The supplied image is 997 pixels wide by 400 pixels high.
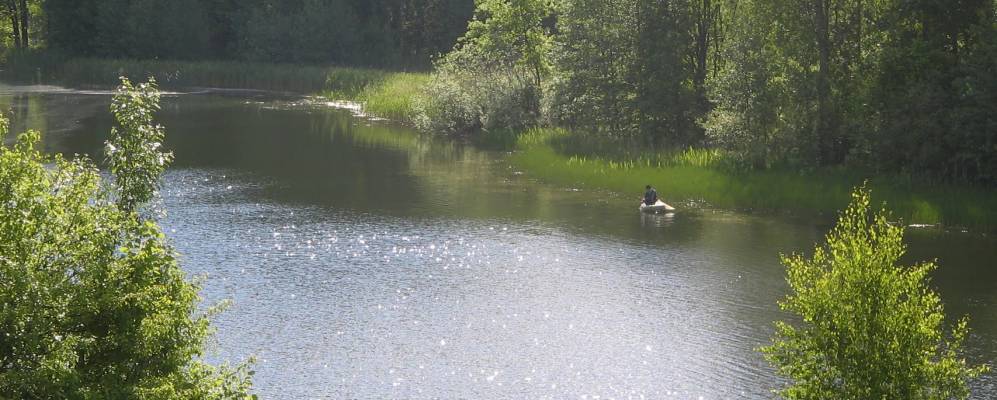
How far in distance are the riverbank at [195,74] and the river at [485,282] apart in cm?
4268

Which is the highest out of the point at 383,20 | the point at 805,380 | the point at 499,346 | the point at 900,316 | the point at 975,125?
the point at 383,20

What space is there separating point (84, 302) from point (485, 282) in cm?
1733

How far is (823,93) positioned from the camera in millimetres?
44062

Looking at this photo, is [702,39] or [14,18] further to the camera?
[14,18]

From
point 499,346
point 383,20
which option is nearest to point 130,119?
point 499,346

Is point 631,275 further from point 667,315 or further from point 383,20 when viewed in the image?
point 383,20

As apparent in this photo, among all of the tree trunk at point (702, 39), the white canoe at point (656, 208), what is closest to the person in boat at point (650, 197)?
the white canoe at point (656, 208)

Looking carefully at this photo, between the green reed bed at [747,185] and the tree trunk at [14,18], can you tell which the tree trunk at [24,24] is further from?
the green reed bed at [747,185]

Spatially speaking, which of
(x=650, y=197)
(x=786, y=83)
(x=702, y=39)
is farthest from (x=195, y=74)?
(x=650, y=197)

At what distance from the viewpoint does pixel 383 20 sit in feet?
402

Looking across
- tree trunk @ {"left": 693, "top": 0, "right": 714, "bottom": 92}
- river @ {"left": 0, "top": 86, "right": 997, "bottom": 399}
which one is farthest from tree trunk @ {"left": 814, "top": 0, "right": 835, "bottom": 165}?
tree trunk @ {"left": 693, "top": 0, "right": 714, "bottom": 92}

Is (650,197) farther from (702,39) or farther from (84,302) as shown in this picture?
(84,302)

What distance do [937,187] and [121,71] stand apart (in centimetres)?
7524

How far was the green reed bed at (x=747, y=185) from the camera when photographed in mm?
38312
